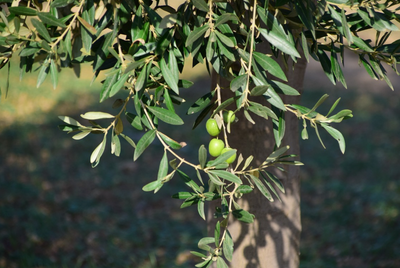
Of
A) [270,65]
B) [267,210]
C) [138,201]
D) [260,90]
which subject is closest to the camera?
[260,90]

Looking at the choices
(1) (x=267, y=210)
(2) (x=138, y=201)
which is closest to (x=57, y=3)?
(1) (x=267, y=210)

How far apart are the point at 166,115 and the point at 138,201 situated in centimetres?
369

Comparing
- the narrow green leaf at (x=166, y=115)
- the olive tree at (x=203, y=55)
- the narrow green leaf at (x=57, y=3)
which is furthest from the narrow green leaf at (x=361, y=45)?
the narrow green leaf at (x=57, y=3)

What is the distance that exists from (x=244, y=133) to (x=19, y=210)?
308 centimetres

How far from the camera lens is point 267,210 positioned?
167 cm

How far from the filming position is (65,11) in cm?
150

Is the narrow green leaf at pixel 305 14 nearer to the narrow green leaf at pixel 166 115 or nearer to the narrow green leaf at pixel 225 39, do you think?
the narrow green leaf at pixel 225 39

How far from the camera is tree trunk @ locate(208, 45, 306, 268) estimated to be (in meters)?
1.58

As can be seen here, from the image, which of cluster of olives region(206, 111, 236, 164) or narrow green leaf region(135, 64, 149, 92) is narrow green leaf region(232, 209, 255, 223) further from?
narrow green leaf region(135, 64, 149, 92)

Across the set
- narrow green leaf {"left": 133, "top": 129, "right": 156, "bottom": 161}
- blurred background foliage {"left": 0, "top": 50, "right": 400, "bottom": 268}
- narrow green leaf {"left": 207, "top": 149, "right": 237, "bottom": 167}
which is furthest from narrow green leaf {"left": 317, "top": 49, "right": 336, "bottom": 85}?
blurred background foliage {"left": 0, "top": 50, "right": 400, "bottom": 268}

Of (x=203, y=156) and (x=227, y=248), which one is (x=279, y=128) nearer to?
(x=203, y=156)

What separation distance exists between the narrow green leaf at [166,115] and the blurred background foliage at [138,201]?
2.53 metres

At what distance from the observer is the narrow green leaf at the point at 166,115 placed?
100cm

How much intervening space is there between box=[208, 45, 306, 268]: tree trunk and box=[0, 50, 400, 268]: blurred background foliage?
5.61ft
